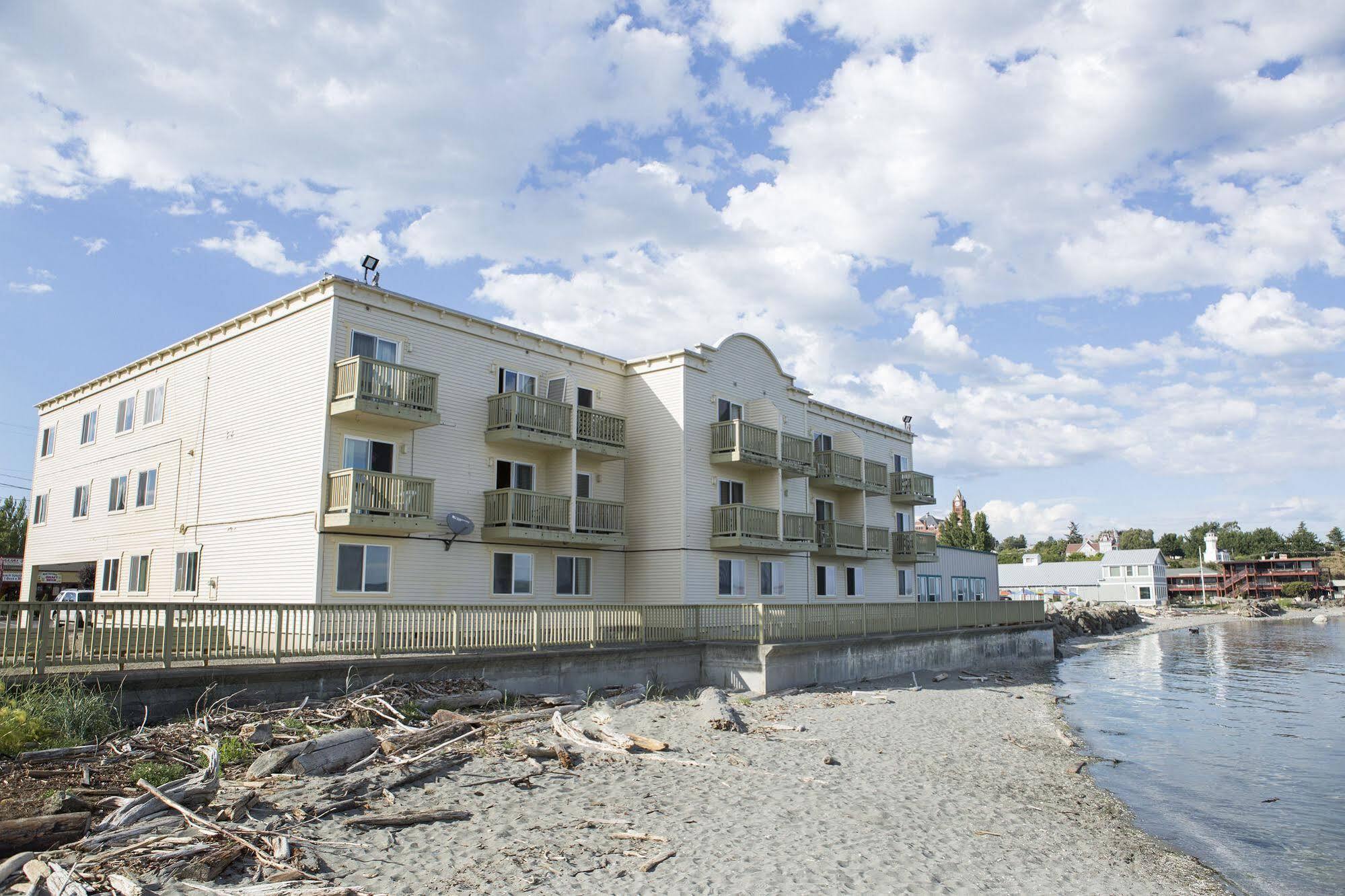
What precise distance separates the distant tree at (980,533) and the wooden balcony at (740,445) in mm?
77574

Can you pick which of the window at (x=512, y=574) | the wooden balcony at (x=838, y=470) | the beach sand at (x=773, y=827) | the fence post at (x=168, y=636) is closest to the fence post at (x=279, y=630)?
the fence post at (x=168, y=636)

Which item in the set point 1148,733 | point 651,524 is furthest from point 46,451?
point 1148,733

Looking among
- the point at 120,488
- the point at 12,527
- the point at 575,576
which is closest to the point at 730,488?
the point at 575,576

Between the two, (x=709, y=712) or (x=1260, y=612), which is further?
(x=1260, y=612)

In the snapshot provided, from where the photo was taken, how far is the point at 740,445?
2988cm

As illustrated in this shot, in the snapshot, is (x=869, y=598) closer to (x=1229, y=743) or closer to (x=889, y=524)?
(x=889, y=524)

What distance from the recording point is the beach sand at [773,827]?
30.2 ft

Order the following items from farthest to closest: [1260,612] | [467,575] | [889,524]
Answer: [1260,612] → [889,524] → [467,575]

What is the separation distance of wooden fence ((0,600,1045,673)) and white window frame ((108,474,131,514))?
11.9m

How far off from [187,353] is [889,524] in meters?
31.0

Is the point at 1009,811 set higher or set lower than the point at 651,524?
lower

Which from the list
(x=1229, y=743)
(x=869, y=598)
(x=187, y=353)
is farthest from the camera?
(x=869, y=598)

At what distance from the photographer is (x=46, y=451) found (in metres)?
36.6

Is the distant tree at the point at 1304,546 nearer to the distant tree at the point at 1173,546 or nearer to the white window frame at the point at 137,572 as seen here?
the distant tree at the point at 1173,546
